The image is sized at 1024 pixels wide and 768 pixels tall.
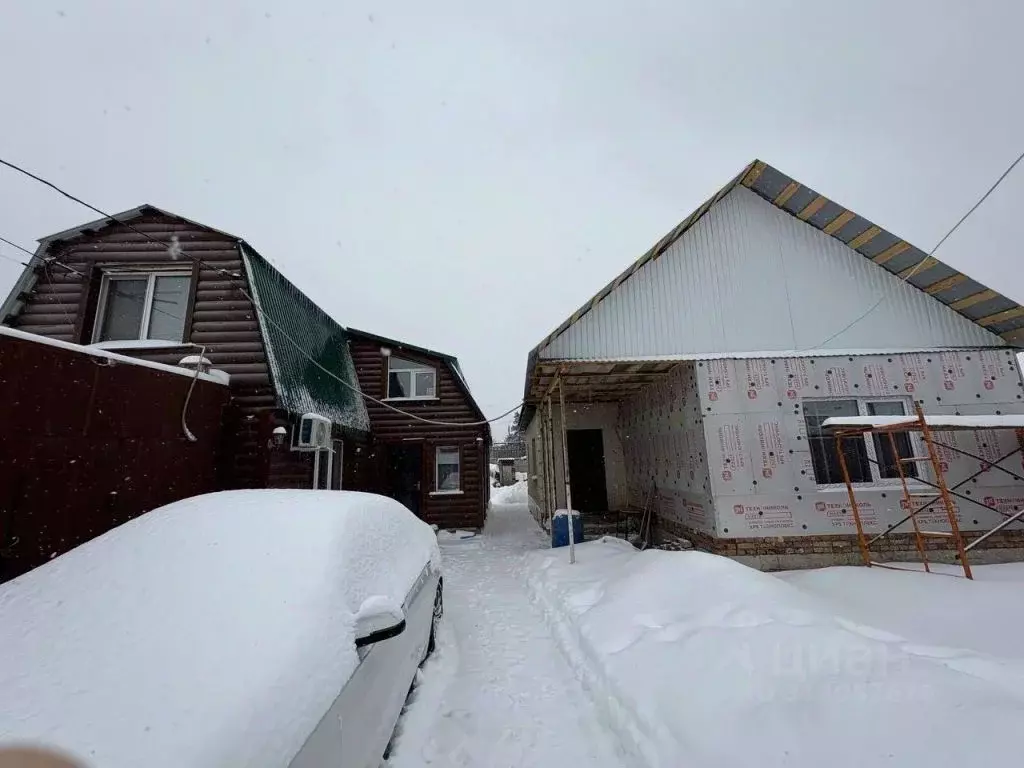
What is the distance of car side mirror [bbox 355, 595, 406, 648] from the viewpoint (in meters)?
2.26

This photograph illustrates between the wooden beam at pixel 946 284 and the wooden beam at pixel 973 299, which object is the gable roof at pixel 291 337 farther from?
the wooden beam at pixel 973 299

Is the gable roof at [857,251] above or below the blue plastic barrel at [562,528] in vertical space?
above

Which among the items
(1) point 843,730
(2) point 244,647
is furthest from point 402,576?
(1) point 843,730

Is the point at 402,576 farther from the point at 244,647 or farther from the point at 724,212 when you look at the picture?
the point at 724,212

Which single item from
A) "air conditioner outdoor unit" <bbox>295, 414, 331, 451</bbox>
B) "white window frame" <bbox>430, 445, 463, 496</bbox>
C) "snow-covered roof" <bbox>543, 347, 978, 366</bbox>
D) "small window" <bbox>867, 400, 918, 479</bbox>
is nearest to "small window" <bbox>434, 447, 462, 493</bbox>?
"white window frame" <bbox>430, 445, 463, 496</bbox>

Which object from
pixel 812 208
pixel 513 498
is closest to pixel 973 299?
pixel 812 208

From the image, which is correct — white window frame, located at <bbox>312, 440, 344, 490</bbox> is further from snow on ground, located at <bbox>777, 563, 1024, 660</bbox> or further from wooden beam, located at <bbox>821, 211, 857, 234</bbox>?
wooden beam, located at <bbox>821, 211, 857, 234</bbox>

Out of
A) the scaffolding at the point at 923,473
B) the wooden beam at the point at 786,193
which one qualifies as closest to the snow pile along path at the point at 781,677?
the scaffolding at the point at 923,473

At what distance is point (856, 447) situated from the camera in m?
7.54

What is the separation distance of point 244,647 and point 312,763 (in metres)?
0.53

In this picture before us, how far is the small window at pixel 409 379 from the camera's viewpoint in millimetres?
13344

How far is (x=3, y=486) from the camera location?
14.9 feet

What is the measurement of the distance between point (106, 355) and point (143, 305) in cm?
381

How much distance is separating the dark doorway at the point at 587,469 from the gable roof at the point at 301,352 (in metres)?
6.16
